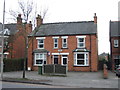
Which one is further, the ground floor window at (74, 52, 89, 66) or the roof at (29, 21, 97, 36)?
the roof at (29, 21, 97, 36)

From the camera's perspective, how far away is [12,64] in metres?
30.9

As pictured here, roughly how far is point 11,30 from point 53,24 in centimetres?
1053

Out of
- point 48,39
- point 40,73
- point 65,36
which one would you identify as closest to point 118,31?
point 65,36

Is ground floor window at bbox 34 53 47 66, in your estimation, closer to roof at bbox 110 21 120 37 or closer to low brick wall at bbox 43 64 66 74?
low brick wall at bbox 43 64 66 74

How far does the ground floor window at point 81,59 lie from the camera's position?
30.3 metres

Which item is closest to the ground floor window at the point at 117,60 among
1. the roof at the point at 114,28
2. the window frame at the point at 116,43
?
the window frame at the point at 116,43

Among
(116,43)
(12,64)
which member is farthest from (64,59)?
(116,43)

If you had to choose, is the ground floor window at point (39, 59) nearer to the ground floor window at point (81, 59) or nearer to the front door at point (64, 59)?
the front door at point (64, 59)

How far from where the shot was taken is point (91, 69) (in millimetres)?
30062

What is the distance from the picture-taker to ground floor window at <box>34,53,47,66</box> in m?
32.4

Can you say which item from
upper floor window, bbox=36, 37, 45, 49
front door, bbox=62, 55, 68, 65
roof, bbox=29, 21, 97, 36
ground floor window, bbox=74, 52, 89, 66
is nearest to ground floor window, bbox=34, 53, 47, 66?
upper floor window, bbox=36, 37, 45, 49

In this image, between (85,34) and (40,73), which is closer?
(40,73)

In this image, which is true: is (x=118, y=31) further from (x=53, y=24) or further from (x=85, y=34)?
(x=53, y=24)

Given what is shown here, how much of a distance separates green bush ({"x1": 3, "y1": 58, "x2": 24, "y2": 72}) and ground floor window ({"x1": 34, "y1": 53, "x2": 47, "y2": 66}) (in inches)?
112
